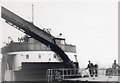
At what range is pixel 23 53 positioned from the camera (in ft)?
60.1

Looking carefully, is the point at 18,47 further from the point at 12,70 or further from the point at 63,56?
the point at 63,56

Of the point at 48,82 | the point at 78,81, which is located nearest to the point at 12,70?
the point at 48,82

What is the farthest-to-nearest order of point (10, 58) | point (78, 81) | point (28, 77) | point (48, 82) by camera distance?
point (10, 58), point (28, 77), point (48, 82), point (78, 81)

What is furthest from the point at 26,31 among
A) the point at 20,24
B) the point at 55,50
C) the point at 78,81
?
the point at 78,81

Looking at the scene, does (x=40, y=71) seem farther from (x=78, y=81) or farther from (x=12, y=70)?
(x=78, y=81)

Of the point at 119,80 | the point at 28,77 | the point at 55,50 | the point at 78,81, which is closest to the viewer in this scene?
the point at 119,80

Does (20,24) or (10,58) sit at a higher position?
(20,24)

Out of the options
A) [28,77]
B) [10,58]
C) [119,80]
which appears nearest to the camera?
[119,80]

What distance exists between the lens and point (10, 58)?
742 inches

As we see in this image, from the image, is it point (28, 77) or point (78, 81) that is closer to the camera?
point (78, 81)

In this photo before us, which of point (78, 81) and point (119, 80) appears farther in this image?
point (78, 81)

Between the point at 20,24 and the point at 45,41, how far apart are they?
1808 mm

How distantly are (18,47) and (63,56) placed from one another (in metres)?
3.01

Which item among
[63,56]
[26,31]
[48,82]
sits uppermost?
[26,31]
